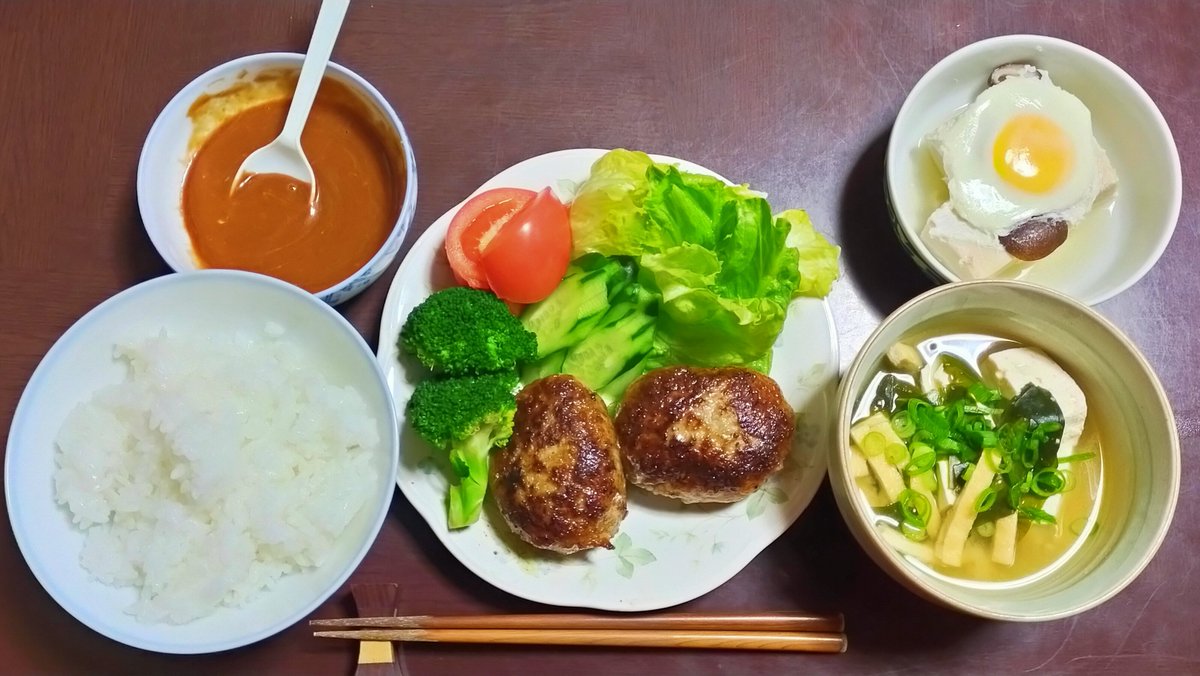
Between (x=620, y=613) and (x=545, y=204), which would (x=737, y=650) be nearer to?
(x=620, y=613)

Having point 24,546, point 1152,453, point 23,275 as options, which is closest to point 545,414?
point 24,546

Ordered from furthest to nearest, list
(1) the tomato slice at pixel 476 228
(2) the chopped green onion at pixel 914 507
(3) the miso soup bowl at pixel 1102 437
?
(1) the tomato slice at pixel 476 228
(2) the chopped green onion at pixel 914 507
(3) the miso soup bowl at pixel 1102 437

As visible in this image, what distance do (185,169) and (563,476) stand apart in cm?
121

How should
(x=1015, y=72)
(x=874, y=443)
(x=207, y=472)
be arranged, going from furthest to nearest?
(x=1015, y=72) < (x=874, y=443) < (x=207, y=472)

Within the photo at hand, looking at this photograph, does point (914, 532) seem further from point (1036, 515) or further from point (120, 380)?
point (120, 380)

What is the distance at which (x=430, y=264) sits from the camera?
2.03 meters

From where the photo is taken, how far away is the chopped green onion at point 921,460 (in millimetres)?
1880

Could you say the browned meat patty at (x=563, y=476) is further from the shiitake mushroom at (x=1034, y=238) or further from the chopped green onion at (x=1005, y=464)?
the shiitake mushroom at (x=1034, y=238)

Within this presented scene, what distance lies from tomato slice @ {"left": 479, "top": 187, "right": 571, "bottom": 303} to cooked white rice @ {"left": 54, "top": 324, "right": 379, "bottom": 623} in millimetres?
422

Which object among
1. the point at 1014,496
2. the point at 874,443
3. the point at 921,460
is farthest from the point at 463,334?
the point at 1014,496

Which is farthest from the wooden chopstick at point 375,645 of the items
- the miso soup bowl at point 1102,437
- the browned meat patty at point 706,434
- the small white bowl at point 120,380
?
the miso soup bowl at point 1102,437

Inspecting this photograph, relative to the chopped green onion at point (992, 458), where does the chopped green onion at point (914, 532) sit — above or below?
below

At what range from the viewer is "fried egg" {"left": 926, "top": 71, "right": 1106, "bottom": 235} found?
206 cm

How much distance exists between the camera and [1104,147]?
7.16 feet
